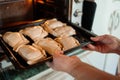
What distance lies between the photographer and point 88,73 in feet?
2.36

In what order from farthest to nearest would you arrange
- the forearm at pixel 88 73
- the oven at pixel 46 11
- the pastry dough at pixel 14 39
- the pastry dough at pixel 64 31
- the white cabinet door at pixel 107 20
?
the white cabinet door at pixel 107 20
the oven at pixel 46 11
the pastry dough at pixel 64 31
the pastry dough at pixel 14 39
the forearm at pixel 88 73

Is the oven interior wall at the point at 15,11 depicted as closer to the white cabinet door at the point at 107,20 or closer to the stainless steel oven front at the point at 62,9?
the stainless steel oven front at the point at 62,9

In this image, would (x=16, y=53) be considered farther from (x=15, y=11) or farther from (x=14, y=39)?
(x=15, y=11)

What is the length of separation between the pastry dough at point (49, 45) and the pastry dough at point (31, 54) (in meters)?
0.03

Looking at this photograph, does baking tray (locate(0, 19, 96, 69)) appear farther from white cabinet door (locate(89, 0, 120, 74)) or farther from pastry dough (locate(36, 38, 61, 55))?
white cabinet door (locate(89, 0, 120, 74))

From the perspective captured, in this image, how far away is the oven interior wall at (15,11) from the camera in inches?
47.0

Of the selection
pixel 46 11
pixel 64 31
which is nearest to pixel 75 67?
pixel 64 31

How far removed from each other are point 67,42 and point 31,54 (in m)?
0.22

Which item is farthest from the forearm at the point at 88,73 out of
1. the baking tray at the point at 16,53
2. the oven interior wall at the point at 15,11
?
the oven interior wall at the point at 15,11

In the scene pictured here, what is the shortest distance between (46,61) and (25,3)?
62cm

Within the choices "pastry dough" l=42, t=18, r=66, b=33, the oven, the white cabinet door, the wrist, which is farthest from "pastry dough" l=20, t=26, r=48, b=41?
the white cabinet door

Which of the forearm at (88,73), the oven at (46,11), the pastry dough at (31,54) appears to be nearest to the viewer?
the forearm at (88,73)

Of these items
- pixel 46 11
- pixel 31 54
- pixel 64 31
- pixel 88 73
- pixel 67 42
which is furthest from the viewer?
pixel 46 11

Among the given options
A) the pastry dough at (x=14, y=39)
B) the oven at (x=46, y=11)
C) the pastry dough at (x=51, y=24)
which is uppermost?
the oven at (x=46, y=11)
